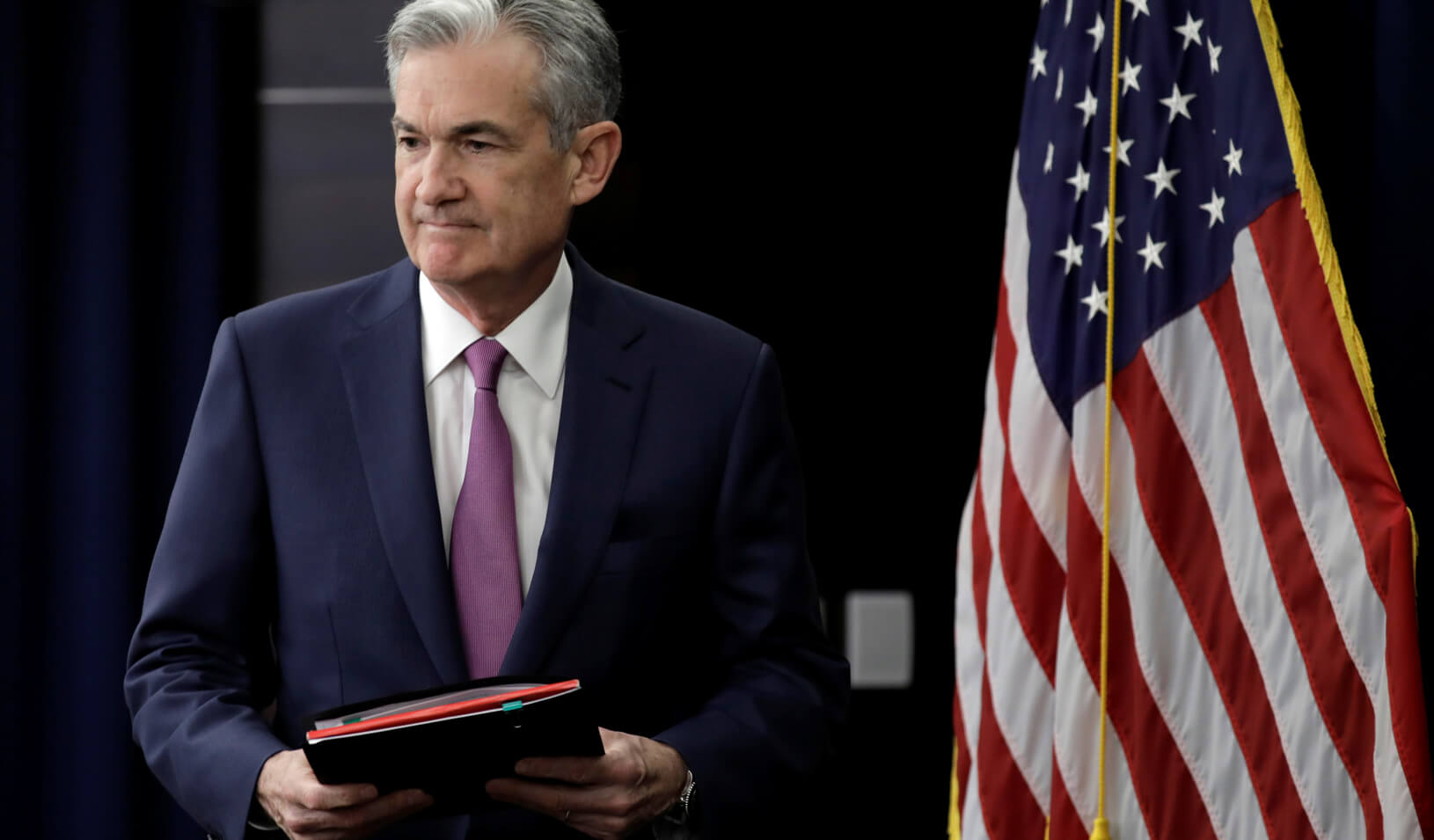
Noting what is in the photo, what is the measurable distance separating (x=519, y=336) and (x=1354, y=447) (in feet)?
4.94

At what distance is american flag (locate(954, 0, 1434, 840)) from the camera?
2.28 m

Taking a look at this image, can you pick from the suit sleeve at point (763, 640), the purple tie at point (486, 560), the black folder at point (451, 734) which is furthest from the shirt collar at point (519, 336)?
the black folder at point (451, 734)

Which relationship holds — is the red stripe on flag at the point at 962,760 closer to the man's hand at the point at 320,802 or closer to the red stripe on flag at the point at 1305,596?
the red stripe on flag at the point at 1305,596

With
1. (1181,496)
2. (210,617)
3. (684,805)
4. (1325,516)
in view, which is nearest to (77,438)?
(210,617)


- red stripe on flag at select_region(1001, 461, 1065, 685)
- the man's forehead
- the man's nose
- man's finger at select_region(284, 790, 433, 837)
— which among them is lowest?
red stripe on flag at select_region(1001, 461, 1065, 685)

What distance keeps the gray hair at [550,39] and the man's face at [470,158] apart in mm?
12

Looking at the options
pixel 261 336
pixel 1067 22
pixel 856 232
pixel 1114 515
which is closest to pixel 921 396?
pixel 856 232

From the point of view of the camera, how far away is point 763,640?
154 centimetres

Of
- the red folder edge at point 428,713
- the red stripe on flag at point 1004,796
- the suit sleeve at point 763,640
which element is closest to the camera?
the red folder edge at point 428,713

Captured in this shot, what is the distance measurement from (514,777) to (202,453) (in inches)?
19.7

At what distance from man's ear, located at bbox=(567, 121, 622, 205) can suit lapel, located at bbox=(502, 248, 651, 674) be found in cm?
11

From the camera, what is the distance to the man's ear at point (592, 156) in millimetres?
1522

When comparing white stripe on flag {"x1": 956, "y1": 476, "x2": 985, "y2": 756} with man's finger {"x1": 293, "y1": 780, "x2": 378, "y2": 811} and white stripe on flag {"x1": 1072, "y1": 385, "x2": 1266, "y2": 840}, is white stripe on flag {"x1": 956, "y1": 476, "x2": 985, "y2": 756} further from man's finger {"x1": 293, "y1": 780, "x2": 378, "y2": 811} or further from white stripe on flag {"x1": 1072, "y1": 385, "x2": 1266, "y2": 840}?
man's finger {"x1": 293, "y1": 780, "x2": 378, "y2": 811}

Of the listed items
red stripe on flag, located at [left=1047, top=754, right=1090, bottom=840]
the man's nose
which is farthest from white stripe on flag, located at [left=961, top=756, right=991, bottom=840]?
the man's nose
